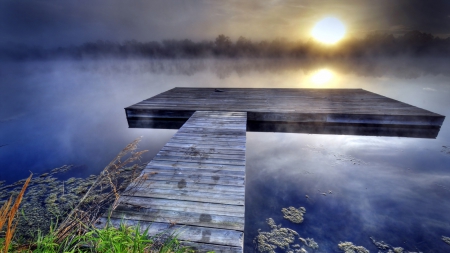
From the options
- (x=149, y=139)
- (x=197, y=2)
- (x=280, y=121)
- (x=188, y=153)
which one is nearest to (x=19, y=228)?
(x=188, y=153)

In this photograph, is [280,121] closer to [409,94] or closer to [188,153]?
[188,153]

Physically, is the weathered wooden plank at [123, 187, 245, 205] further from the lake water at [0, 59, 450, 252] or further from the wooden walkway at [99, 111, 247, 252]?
the lake water at [0, 59, 450, 252]

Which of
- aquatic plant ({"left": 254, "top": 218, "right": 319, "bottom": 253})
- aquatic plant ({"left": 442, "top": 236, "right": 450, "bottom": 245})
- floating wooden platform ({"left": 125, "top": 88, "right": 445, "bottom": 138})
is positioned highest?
floating wooden platform ({"left": 125, "top": 88, "right": 445, "bottom": 138})

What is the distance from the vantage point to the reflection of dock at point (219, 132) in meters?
1.88

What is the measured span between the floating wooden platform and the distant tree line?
25.5 metres

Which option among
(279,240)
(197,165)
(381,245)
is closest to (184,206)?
(197,165)

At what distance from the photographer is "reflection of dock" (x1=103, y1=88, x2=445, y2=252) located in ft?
6.16

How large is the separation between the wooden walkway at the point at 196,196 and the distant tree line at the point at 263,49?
29673 mm

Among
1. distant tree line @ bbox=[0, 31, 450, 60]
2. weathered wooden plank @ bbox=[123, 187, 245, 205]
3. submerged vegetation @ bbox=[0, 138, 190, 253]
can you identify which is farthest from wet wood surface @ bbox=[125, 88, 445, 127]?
distant tree line @ bbox=[0, 31, 450, 60]

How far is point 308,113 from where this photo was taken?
4996 millimetres

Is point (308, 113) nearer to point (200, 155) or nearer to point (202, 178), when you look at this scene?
point (200, 155)

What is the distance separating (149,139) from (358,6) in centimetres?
1819

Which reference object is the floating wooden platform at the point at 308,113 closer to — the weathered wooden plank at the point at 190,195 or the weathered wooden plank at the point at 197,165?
the weathered wooden plank at the point at 197,165

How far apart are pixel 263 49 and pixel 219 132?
117 ft
